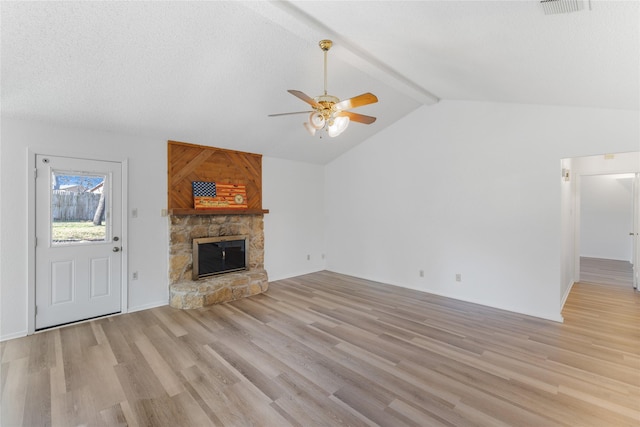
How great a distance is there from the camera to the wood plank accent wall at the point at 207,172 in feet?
15.1

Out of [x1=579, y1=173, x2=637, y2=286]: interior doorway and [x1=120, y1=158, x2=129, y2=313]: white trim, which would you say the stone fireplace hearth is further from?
[x1=579, y1=173, x2=637, y2=286]: interior doorway

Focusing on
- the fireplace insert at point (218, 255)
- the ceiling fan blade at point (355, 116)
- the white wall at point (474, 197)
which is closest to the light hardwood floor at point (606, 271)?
the white wall at point (474, 197)

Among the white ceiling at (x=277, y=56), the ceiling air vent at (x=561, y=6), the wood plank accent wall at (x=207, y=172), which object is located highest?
the white ceiling at (x=277, y=56)

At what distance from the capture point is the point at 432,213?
201 inches

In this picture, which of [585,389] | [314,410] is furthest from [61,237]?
[585,389]

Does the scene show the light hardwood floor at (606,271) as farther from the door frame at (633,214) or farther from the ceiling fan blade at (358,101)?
the ceiling fan blade at (358,101)

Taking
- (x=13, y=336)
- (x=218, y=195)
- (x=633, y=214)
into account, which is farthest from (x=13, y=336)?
(x=633, y=214)

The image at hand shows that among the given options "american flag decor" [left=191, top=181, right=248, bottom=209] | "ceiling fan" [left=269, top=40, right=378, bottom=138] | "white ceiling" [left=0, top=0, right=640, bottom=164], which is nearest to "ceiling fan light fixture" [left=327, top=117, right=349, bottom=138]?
"ceiling fan" [left=269, top=40, right=378, bottom=138]

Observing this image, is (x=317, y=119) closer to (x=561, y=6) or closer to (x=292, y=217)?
(x=561, y=6)

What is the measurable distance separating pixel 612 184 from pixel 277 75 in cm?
960

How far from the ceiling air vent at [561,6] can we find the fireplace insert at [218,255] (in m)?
4.86

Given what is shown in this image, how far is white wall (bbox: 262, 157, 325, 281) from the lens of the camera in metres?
5.94

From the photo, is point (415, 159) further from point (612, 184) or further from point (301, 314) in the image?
point (612, 184)

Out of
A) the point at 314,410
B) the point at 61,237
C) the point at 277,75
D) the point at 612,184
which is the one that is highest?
the point at 277,75
